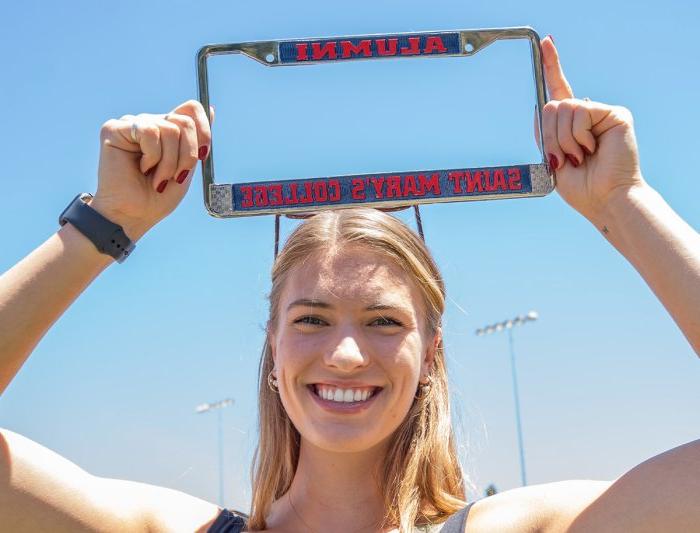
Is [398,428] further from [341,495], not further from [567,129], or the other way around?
[567,129]

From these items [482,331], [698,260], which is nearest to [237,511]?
[698,260]

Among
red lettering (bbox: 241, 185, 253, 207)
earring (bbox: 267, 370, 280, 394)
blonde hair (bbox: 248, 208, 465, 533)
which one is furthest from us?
earring (bbox: 267, 370, 280, 394)

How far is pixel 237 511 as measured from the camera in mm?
3818

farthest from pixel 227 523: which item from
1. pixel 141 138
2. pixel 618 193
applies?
pixel 618 193

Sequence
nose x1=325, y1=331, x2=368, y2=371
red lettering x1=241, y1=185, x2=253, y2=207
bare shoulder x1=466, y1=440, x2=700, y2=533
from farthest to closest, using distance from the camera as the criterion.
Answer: nose x1=325, y1=331, x2=368, y2=371
red lettering x1=241, y1=185, x2=253, y2=207
bare shoulder x1=466, y1=440, x2=700, y2=533

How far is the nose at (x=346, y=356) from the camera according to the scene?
3369mm

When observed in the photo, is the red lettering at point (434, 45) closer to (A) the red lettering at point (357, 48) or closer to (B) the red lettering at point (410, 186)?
(A) the red lettering at point (357, 48)

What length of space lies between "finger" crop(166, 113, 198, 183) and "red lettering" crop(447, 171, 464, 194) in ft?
2.82

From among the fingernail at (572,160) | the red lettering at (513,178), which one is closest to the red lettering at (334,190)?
the red lettering at (513,178)

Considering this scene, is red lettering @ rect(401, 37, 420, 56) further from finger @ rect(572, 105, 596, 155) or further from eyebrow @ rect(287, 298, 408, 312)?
eyebrow @ rect(287, 298, 408, 312)

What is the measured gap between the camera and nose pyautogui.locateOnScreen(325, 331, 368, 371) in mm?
3369

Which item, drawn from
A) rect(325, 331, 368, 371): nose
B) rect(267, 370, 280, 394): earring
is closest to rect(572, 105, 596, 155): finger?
rect(325, 331, 368, 371): nose

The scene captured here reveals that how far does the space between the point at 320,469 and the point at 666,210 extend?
63.9 inches

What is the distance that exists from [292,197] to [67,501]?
51.3 inches
